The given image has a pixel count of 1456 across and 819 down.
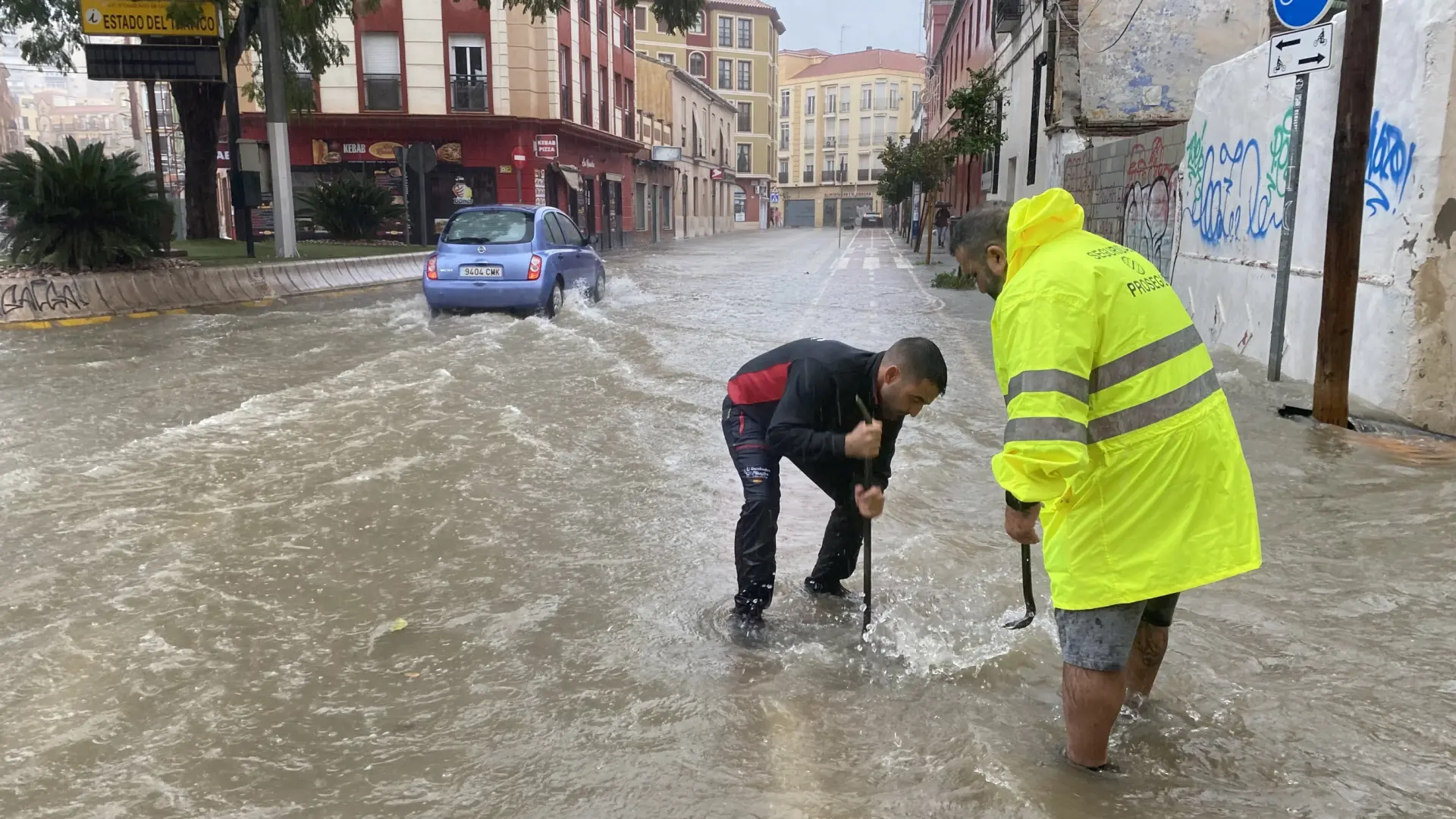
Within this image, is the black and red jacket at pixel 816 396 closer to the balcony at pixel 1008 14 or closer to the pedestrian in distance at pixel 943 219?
the balcony at pixel 1008 14

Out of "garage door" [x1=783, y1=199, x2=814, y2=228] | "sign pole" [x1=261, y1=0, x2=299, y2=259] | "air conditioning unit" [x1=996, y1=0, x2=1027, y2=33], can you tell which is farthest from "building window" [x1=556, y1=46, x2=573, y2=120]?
"garage door" [x1=783, y1=199, x2=814, y2=228]

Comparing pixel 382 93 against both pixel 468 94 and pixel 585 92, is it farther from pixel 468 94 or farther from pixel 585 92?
pixel 585 92

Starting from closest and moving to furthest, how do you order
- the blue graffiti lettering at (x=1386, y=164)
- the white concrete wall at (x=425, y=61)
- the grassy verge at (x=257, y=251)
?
1. the blue graffiti lettering at (x=1386, y=164)
2. the grassy verge at (x=257, y=251)
3. the white concrete wall at (x=425, y=61)

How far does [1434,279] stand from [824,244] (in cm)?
4021

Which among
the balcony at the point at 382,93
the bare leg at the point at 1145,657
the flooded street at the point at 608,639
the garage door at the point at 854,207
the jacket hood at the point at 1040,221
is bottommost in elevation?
the flooded street at the point at 608,639

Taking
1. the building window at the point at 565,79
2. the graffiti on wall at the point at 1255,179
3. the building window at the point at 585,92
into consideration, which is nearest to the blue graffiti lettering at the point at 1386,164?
the graffiti on wall at the point at 1255,179

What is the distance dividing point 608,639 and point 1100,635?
1.91 meters

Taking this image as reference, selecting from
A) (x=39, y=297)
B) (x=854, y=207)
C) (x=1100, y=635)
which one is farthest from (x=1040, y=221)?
(x=854, y=207)

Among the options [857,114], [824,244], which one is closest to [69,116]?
[857,114]

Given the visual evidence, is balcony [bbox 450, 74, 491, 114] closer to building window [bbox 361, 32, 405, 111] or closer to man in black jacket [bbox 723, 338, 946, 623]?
building window [bbox 361, 32, 405, 111]

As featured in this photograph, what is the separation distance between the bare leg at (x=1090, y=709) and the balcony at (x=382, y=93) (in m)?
31.7

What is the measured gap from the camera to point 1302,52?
690 cm

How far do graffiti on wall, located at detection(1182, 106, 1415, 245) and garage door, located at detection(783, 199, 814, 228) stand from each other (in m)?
86.8

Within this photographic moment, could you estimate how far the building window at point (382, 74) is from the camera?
31047 mm
